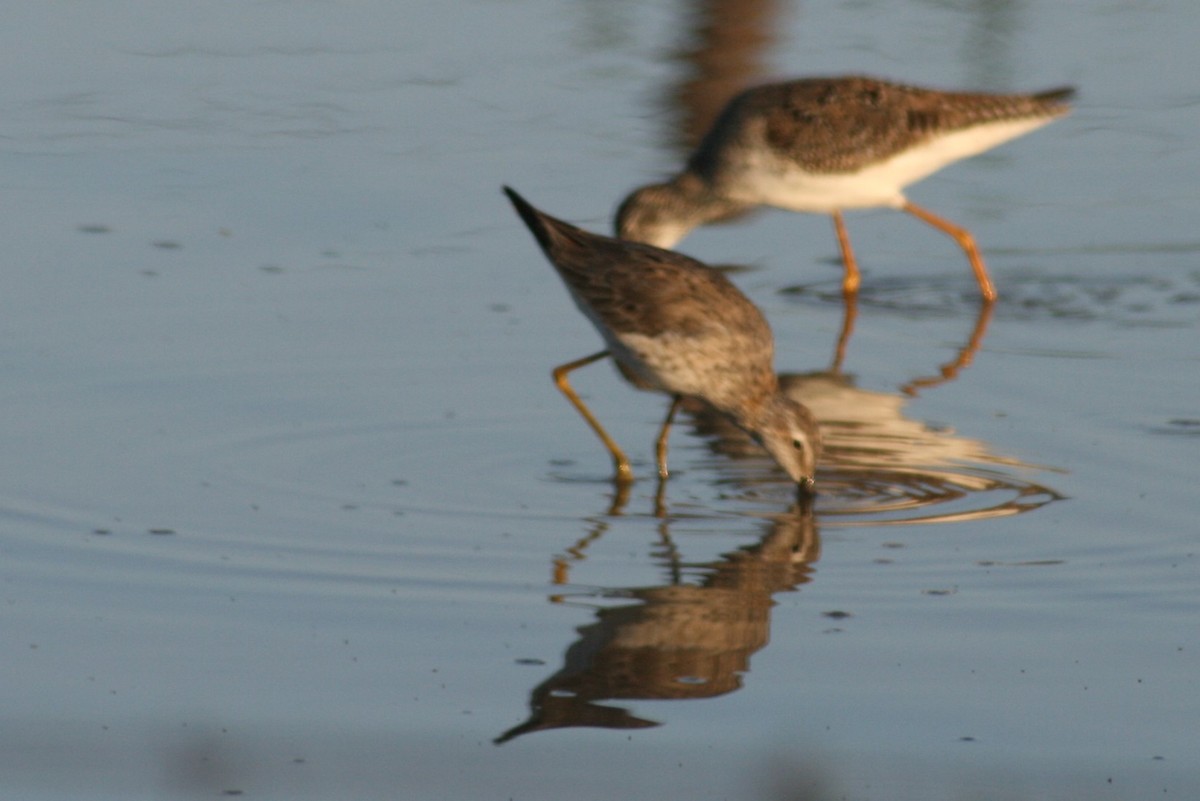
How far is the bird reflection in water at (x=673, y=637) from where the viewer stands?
5270 millimetres

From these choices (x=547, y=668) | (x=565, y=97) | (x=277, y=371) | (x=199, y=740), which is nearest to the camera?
(x=199, y=740)

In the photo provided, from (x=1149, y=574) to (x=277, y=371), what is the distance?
3680 mm

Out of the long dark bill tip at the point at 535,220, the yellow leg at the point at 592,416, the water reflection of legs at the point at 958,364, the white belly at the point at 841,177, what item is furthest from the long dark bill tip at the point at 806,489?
the white belly at the point at 841,177

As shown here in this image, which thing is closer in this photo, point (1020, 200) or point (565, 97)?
point (1020, 200)

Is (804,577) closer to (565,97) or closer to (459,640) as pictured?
(459,640)

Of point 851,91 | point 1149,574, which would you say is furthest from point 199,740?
point 851,91

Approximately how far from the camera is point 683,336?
7.52 m

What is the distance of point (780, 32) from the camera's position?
14969 mm

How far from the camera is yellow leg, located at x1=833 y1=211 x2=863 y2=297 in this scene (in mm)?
10156

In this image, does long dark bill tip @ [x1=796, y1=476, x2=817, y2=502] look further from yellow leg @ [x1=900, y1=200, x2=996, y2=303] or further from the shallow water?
yellow leg @ [x1=900, y1=200, x2=996, y2=303]

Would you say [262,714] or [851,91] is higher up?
[851,91]

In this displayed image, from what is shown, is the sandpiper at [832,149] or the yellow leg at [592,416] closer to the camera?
the yellow leg at [592,416]

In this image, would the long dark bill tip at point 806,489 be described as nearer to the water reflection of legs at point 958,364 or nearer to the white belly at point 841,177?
the water reflection of legs at point 958,364

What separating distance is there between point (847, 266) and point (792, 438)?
10.3 feet
